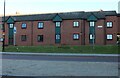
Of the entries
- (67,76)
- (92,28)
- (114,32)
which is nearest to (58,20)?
(92,28)

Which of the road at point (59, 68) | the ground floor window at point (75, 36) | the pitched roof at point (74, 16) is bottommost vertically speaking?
the road at point (59, 68)

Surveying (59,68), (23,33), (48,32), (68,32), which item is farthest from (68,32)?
(59,68)

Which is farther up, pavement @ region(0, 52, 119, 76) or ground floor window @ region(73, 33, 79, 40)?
ground floor window @ region(73, 33, 79, 40)

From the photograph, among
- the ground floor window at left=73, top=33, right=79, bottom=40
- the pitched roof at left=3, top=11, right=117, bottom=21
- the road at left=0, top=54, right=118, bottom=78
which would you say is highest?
the pitched roof at left=3, top=11, right=117, bottom=21

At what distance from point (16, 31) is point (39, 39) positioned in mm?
5934

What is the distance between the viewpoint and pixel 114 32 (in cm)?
6362

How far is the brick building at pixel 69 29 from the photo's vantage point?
6344 centimetres

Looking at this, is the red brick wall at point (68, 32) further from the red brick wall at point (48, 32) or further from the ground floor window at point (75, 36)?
the red brick wall at point (48, 32)

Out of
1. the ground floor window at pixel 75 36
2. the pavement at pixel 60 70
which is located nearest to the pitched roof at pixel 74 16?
the ground floor window at pixel 75 36

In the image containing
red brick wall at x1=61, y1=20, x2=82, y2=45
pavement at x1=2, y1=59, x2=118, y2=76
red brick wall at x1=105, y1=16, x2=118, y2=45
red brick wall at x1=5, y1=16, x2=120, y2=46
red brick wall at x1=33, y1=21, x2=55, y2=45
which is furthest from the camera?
red brick wall at x1=33, y1=21, x2=55, y2=45

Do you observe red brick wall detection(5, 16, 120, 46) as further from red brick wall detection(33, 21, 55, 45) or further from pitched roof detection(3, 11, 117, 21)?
pitched roof detection(3, 11, 117, 21)

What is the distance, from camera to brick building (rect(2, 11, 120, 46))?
63.4 meters

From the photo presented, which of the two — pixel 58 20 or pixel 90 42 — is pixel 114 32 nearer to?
pixel 90 42

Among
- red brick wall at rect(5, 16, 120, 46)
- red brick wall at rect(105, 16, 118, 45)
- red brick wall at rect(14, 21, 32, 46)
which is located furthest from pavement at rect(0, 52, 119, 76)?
red brick wall at rect(14, 21, 32, 46)
